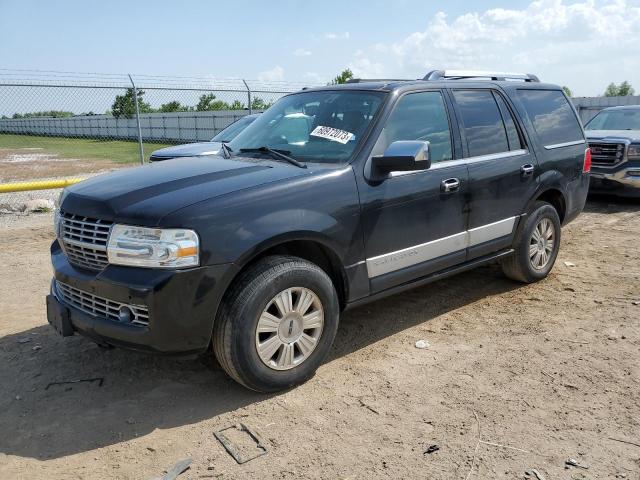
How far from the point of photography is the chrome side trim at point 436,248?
402cm

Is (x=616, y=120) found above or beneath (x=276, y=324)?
above

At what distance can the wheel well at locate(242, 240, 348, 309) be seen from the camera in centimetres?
370

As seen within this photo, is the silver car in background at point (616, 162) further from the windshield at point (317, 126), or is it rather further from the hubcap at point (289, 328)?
the hubcap at point (289, 328)

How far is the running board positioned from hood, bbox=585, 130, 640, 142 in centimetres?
620

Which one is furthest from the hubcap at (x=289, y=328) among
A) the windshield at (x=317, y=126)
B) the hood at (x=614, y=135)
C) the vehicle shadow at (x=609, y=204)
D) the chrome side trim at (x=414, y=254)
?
the hood at (x=614, y=135)

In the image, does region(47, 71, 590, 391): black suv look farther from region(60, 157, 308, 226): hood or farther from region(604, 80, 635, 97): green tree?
region(604, 80, 635, 97): green tree

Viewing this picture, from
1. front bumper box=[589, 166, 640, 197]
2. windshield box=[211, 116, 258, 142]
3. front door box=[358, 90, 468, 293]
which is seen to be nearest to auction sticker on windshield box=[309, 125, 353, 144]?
front door box=[358, 90, 468, 293]

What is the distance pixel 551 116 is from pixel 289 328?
3648 mm

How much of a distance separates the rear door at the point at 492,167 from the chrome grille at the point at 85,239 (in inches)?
109

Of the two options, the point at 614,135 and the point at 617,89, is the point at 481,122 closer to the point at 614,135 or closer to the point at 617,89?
the point at 614,135

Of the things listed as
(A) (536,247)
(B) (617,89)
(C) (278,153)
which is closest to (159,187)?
(C) (278,153)

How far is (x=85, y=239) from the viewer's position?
341cm

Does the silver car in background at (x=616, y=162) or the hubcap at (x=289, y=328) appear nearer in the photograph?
the hubcap at (x=289, y=328)

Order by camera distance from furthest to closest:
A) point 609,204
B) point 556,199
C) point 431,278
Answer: point 609,204 < point 556,199 < point 431,278
